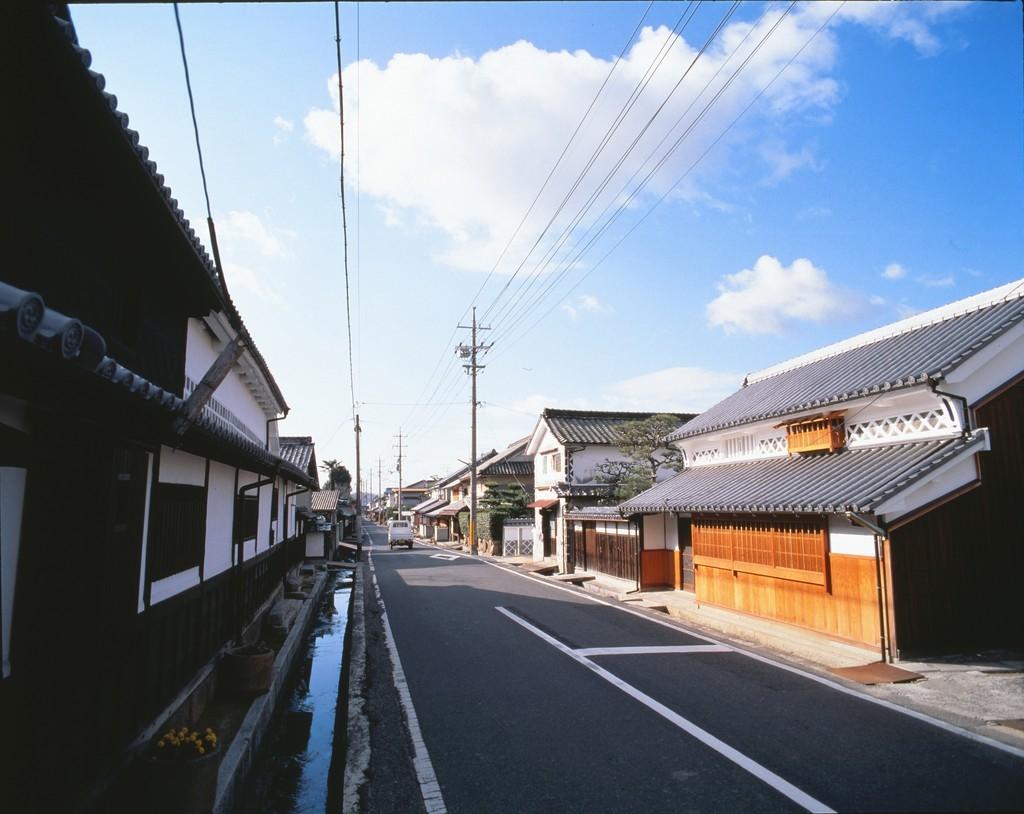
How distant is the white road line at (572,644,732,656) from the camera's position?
11266mm

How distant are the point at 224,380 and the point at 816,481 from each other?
12316 mm

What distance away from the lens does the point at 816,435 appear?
14031 millimetres

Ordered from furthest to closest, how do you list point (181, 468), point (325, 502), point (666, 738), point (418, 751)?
point (325, 502), point (181, 468), point (666, 738), point (418, 751)

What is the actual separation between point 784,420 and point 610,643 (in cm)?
734

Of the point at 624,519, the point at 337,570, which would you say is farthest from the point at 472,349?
the point at 624,519

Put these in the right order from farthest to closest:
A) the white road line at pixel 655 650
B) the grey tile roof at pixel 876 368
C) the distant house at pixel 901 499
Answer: the white road line at pixel 655 650 → the grey tile roof at pixel 876 368 → the distant house at pixel 901 499

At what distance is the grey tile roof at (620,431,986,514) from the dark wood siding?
920 millimetres

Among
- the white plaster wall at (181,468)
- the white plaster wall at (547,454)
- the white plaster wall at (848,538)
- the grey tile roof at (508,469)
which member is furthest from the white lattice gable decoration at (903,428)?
the grey tile roof at (508,469)

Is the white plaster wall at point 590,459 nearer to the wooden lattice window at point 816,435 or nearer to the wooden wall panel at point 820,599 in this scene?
the wooden wall panel at point 820,599

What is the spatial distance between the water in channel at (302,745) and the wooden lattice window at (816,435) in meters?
11.4

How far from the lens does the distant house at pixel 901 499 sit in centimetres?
1034

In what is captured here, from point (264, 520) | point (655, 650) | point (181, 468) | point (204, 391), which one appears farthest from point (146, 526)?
point (264, 520)

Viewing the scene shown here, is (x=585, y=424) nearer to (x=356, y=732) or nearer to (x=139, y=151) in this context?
(x=356, y=732)

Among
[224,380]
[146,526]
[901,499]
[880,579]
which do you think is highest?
[224,380]
